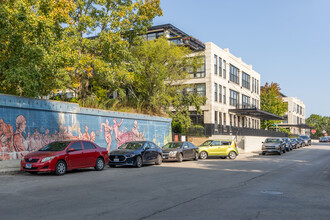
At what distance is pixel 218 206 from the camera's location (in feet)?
26.0

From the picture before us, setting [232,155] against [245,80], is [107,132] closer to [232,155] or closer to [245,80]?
[232,155]

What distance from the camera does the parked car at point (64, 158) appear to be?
45.2ft

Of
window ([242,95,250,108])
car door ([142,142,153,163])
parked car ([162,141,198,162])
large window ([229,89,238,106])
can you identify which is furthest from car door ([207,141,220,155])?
window ([242,95,250,108])

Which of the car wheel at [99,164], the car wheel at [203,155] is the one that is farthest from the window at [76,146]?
the car wheel at [203,155]

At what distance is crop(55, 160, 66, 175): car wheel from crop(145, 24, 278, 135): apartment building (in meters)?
24.5

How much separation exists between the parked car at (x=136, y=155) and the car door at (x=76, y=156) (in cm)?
294

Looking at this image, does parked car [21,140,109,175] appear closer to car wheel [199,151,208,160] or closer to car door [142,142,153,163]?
car door [142,142,153,163]

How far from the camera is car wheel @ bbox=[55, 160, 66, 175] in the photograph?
1400 cm

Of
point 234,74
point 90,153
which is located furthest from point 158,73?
point 234,74

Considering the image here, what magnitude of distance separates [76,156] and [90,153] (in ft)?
3.15

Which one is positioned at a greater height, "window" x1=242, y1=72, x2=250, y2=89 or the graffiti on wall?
"window" x1=242, y1=72, x2=250, y2=89

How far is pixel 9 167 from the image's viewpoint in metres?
15.4

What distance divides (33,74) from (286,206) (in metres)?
13.7

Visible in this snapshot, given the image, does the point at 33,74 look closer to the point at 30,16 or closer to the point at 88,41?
the point at 30,16
